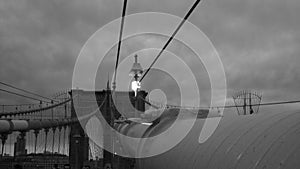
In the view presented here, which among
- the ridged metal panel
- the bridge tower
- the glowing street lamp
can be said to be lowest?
the bridge tower

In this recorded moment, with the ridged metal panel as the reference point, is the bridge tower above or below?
below

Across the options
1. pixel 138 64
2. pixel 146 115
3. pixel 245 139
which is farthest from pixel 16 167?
pixel 245 139

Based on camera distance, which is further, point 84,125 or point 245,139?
point 84,125

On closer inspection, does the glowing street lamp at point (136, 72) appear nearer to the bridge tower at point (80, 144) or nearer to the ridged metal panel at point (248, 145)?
the ridged metal panel at point (248, 145)

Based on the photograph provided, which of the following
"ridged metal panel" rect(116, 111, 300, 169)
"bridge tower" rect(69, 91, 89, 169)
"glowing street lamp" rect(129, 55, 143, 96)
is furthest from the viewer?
"bridge tower" rect(69, 91, 89, 169)

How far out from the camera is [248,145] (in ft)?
9.48

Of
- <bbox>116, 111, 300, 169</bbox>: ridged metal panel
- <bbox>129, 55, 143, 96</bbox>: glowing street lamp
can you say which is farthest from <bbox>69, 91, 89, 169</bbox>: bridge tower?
<bbox>116, 111, 300, 169</bbox>: ridged metal panel

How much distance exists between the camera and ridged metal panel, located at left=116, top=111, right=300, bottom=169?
2.56m

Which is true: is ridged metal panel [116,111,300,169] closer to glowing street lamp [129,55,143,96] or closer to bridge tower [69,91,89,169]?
glowing street lamp [129,55,143,96]

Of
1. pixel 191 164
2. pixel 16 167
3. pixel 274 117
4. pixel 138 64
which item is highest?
pixel 138 64

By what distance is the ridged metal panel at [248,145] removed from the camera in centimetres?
256

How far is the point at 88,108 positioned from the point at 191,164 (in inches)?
1138

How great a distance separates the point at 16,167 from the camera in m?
14.5

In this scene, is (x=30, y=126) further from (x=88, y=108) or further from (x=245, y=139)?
(x=245, y=139)
